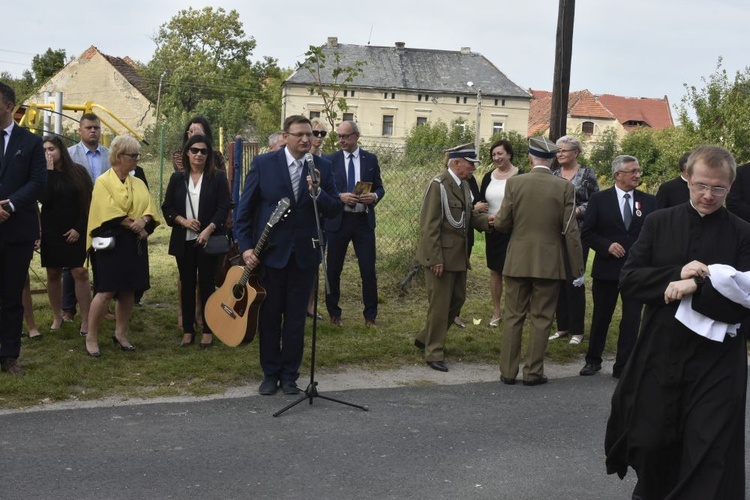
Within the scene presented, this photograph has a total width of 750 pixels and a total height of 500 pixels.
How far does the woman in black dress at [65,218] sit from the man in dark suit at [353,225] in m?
2.60

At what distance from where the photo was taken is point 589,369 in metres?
8.98

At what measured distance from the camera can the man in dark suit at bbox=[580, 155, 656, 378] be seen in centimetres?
895

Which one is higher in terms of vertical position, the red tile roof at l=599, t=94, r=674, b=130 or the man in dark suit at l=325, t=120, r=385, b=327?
the red tile roof at l=599, t=94, r=674, b=130

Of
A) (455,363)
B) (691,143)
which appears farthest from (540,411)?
(691,143)

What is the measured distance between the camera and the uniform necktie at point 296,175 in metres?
7.56

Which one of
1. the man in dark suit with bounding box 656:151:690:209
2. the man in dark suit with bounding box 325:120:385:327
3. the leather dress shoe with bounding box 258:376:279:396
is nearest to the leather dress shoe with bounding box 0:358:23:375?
the leather dress shoe with bounding box 258:376:279:396

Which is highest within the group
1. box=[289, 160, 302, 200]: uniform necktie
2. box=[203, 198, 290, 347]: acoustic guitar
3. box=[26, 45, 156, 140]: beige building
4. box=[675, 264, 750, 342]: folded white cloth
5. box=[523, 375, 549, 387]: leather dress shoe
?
box=[26, 45, 156, 140]: beige building

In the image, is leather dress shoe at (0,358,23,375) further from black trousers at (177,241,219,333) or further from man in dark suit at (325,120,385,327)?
man in dark suit at (325,120,385,327)

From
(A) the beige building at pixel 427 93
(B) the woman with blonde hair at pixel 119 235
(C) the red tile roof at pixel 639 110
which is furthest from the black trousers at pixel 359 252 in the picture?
(C) the red tile roof at pixel 639 110

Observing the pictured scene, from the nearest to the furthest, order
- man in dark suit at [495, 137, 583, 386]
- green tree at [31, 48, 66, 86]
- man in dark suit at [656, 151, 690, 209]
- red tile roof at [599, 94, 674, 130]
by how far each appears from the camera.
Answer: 1. man in dark suit at [495, 137, 583, 386]
2. man in dark suit at [656, 151, 690, 209]
3. green tree at [31, 48, 66, 86]
4. red tile roof at [599, 94, 674, 130]

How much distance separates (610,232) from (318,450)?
416 centimetres

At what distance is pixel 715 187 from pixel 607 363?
5265 mm

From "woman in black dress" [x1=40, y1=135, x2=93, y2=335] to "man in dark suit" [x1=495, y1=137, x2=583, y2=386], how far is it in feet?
13.3

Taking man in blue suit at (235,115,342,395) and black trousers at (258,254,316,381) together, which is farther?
black trousers at (258,254,316,381)
